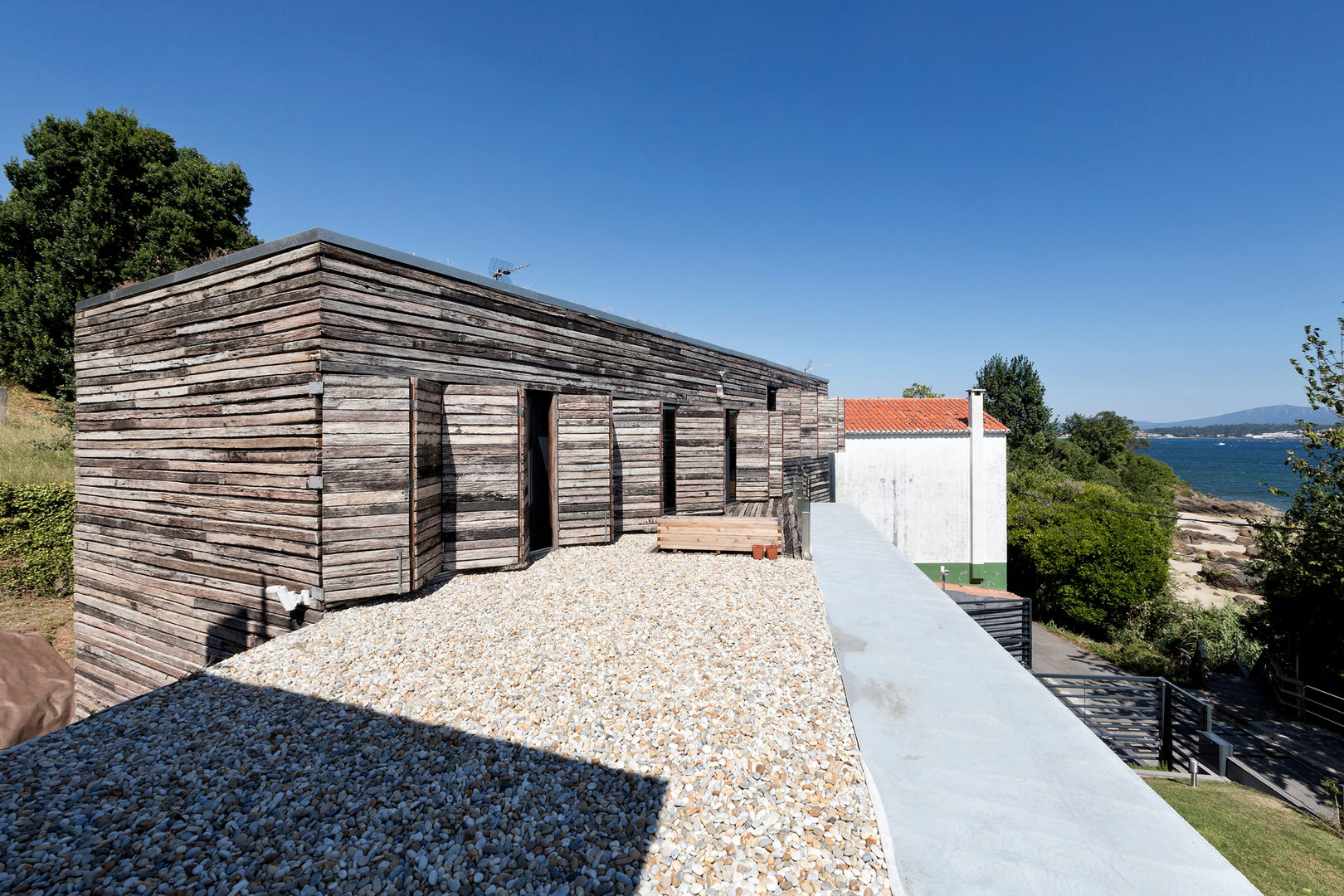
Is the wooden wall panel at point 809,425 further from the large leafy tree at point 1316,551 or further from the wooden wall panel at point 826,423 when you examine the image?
the large leafy tree at point 1316,551

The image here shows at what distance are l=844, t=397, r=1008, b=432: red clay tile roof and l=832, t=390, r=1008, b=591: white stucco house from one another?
12 cm

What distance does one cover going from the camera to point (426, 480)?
7.36 meters

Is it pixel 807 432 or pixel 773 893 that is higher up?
pixel 807 432

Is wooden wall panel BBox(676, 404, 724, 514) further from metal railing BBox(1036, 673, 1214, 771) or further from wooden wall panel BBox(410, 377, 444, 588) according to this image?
metal railing BBox(1036, 673, 1214, 771)

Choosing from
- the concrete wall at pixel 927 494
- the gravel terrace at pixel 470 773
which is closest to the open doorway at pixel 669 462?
the gravel terrace at pixel 470 773

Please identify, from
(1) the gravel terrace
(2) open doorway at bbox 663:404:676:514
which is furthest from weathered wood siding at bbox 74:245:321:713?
(2) open doorway at bbox 663:404:676:514

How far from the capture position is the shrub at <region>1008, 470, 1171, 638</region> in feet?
74.0

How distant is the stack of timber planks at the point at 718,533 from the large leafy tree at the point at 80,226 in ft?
68.6

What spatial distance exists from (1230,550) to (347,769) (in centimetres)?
6329

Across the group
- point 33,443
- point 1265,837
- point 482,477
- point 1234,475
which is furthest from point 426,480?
point 1234,475

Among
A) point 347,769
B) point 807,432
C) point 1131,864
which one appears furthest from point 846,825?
point 807,432

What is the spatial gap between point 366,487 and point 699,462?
291 inches

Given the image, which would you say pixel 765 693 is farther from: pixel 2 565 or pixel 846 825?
pixel 2 565

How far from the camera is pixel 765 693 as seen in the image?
15.0 feet
